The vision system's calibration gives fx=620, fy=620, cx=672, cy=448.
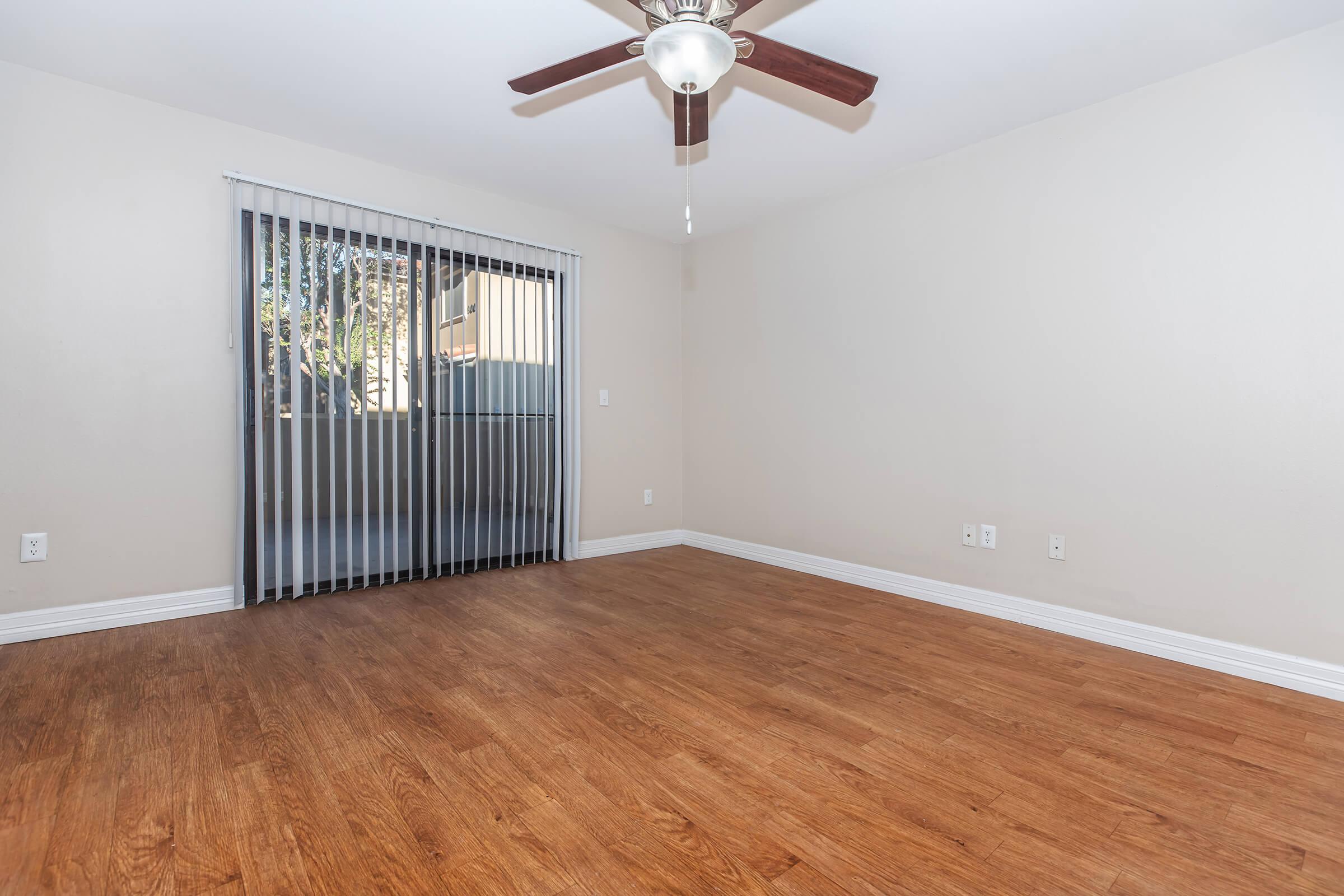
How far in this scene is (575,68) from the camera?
1.96m

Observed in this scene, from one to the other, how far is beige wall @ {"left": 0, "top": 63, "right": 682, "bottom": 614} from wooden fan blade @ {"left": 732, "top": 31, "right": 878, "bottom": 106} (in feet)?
8.29

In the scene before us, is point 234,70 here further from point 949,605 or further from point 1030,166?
point 949,605

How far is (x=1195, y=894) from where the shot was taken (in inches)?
48.3

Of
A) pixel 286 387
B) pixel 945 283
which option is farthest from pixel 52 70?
pixel 945 283

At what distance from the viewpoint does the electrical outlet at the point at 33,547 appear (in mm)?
2588

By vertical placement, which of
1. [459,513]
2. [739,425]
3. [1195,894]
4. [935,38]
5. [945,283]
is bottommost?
[1195,894]

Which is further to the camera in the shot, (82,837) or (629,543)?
(629,543)

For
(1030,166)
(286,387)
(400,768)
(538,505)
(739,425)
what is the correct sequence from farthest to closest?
1. (739,425)
2. (538,505)
3. (286,387)
4. (1030,166)
5. (400,768)

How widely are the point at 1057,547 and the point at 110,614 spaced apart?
429cm

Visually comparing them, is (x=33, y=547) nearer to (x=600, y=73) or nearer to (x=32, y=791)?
(x=32, y=791)

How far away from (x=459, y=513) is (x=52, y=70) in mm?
2650

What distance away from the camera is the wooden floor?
4.22 ft

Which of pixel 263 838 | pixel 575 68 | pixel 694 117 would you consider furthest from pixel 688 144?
pixel 263 838

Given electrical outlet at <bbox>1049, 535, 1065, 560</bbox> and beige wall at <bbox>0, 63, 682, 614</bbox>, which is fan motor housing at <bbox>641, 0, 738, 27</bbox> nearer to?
beige wall at <bbox>0, 63, 682, 614</bbox>
